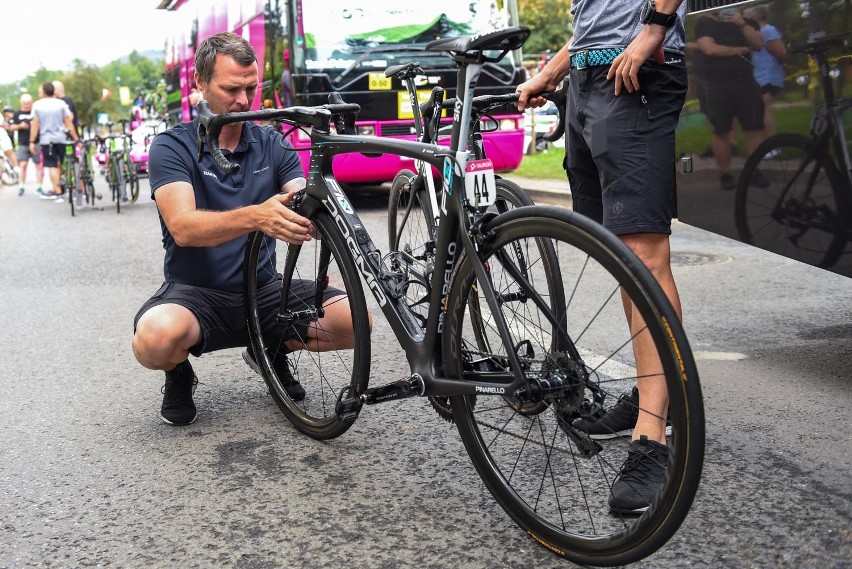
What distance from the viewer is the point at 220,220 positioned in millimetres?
3688

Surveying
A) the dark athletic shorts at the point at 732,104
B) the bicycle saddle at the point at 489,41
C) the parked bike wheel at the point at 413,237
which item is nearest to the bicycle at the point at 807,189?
the dark athletic shorts at the point at 732,104

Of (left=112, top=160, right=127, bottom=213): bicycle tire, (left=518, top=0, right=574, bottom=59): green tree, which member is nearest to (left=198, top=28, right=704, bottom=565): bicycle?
(left=112, top=160, right=127, bottom=213): bicycle tire

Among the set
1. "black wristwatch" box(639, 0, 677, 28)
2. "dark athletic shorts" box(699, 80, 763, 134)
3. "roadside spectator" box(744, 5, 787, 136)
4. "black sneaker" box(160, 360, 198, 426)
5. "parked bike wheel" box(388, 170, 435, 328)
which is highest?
"black wristwatch" box(639, 0, 677, 28)

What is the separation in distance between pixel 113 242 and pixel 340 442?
24.9 ft

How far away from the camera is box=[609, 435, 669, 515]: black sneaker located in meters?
2.77

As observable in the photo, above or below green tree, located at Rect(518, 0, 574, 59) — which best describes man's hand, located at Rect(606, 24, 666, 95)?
below

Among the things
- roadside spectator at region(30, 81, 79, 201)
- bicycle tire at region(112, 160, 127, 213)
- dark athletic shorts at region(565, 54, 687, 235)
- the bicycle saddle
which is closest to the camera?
the bicycle saddle

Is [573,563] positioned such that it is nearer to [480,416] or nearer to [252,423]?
[480,416]

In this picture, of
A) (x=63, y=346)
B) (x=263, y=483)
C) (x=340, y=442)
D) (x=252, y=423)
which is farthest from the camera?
(x=63, y=346)

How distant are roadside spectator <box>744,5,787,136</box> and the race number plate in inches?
74.5

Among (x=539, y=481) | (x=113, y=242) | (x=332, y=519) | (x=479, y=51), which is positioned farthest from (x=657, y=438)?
(x=113, y=242)

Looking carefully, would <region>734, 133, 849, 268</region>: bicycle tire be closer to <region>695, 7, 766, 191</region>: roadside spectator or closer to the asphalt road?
<region>695, 7, 766, 191</region>: roadside spectator

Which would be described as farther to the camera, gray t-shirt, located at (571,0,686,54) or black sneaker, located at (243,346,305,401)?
black sneaker, located at (243,346,305,401)

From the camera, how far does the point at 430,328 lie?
3072 mm
